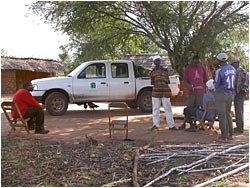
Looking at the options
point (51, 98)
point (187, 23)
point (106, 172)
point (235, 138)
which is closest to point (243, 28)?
point (187, 23)

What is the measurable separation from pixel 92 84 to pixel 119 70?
1.08 m

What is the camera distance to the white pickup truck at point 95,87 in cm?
1182

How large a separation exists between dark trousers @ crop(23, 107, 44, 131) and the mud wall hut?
19028 millimetres

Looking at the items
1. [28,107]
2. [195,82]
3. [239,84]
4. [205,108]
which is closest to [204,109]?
[205,108]

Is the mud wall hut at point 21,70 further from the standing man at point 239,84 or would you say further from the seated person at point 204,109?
the standing man at point 239,84

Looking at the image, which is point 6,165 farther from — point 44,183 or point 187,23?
point 187,23

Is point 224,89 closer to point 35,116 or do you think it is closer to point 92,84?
point 35,116

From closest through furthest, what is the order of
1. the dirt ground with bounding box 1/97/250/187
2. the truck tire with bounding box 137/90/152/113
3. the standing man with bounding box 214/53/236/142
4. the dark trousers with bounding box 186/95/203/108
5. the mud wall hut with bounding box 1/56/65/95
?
the dirt ground with bounding box 1/97/250/187 → the standing man with bounding box 214/53/236/142 → the dark trousers with bounding box 186/95/203/108 → the truck tire with bounding box 137/90/152/113 → the mud wall hut with bounding box 1/56/65/95

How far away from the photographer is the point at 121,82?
1233cm

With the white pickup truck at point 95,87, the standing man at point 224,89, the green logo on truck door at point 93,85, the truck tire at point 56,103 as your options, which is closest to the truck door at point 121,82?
the white pickup truck at point 95,87

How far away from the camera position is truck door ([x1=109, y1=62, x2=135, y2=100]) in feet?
40.3

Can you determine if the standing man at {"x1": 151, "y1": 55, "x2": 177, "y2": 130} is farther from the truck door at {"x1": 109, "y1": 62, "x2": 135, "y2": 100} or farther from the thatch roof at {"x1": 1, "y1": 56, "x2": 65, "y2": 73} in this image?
the thatch roof at {"x1": 1, "y1": 56, "x2": 65, "y2": 73}

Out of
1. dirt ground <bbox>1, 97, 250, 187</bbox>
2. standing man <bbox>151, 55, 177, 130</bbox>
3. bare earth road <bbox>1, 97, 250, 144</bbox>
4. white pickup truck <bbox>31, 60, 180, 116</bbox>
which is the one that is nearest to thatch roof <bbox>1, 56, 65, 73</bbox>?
white pickup truck <bbox>31, 60, 180, 116</bbox>

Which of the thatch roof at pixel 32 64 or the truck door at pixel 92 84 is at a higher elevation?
the thatch roof at pixel 32 64
